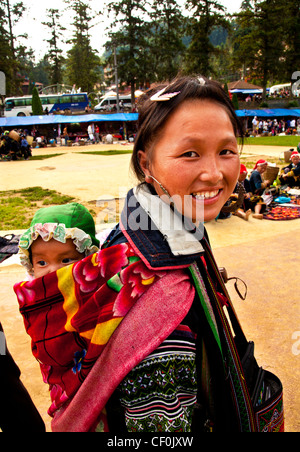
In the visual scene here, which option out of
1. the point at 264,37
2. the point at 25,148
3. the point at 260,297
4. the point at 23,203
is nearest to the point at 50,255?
the point at 260,297

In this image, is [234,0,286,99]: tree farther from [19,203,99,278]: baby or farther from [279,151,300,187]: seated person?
[19,203,99,278]: baby

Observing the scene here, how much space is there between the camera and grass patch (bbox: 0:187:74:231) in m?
6.87

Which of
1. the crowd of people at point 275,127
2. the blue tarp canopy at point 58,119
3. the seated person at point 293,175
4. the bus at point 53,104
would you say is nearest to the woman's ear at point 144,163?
the seated person at point 293,175

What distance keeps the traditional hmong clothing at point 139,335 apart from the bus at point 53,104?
35137 millimetres

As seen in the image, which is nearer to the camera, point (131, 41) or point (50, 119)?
point (50, 119)

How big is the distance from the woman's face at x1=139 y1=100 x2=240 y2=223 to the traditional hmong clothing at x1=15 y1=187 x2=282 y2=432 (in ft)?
0.23

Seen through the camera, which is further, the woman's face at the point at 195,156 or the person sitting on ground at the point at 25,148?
the person sitting on ground at the point at 25,148

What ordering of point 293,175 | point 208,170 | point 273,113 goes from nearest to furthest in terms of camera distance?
point 208,170
point 293,175
point 273,113

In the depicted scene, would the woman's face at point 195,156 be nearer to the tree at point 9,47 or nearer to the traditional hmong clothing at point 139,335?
the traditional hmong clothing at point 139,335

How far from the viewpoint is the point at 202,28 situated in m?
34.1

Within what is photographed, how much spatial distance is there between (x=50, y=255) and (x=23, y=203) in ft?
23.5

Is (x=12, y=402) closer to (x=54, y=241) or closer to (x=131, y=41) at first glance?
(x=54, y=241)

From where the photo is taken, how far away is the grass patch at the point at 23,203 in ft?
22.5

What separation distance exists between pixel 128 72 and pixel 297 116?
18356 millimetres
